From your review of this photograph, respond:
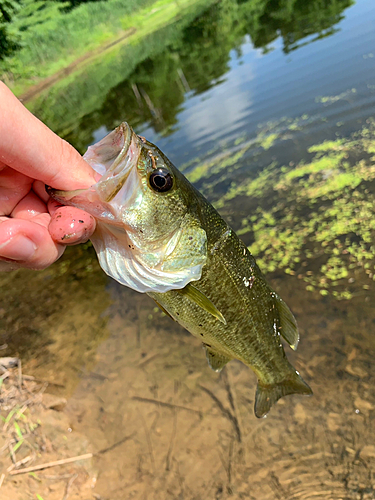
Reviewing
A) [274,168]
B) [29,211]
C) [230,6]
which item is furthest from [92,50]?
[29,211]

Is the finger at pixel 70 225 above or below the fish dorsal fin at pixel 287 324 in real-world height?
above

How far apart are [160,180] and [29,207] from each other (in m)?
0.71

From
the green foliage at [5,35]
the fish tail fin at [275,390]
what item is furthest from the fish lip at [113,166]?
the green foliage at [5,35]

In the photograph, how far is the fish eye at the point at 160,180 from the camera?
169cm

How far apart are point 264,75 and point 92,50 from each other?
1055 inches

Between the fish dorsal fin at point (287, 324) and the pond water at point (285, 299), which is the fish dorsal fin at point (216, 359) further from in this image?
the pond water at point (285, 299)

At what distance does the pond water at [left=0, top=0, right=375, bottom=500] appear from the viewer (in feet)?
10.2

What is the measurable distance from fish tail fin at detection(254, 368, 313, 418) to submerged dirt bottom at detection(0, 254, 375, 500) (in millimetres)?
1065

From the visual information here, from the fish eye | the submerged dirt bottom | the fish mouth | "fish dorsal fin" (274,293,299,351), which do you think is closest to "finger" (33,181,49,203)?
the fish mouth

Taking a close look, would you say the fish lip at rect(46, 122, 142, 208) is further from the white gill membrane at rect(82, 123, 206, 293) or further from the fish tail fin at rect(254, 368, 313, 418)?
the fish tail fin at rect(254, 368, 313, 418)

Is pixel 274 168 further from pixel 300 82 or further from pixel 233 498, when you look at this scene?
pixel 233 498

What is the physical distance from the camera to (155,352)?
14.0 feet

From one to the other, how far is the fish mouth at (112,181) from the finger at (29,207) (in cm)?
21

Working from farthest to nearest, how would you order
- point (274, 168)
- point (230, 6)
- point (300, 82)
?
point (230, 6)
point (300, 82)
point (274, 168)
